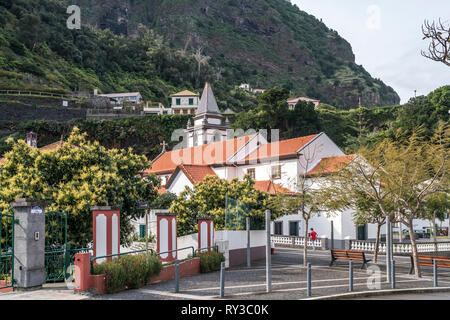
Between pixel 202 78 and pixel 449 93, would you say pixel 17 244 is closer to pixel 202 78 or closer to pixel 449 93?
pixel 449 93

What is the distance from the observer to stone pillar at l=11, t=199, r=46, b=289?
1241 cm

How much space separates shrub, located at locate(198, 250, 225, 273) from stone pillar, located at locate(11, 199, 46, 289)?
688 centimetres

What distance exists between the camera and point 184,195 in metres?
28.7

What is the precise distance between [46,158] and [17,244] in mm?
7115

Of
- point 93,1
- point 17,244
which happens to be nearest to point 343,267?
point 17,244

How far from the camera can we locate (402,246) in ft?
103

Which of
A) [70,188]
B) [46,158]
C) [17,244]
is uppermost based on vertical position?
[46,158]

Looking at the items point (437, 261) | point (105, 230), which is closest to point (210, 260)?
point (105, 230)

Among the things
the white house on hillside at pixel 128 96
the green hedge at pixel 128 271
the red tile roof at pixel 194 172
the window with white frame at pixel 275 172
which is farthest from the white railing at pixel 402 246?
the white house on hillside at pixel 128 96

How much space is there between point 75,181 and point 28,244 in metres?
6.45

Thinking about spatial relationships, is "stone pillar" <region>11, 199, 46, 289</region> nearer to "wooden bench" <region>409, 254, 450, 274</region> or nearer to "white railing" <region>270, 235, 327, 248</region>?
"wooden bench" <region>409, 254, 450, 274</region>

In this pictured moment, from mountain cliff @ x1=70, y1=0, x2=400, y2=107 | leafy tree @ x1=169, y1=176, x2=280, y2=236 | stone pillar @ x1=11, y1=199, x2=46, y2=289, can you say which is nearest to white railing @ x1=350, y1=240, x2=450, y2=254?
leafy tree @ x1=169, y1=176, x2=280, y2=236

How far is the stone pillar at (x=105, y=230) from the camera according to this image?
14516mm

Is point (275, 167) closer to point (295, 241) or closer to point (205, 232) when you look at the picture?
point (295, 241)
